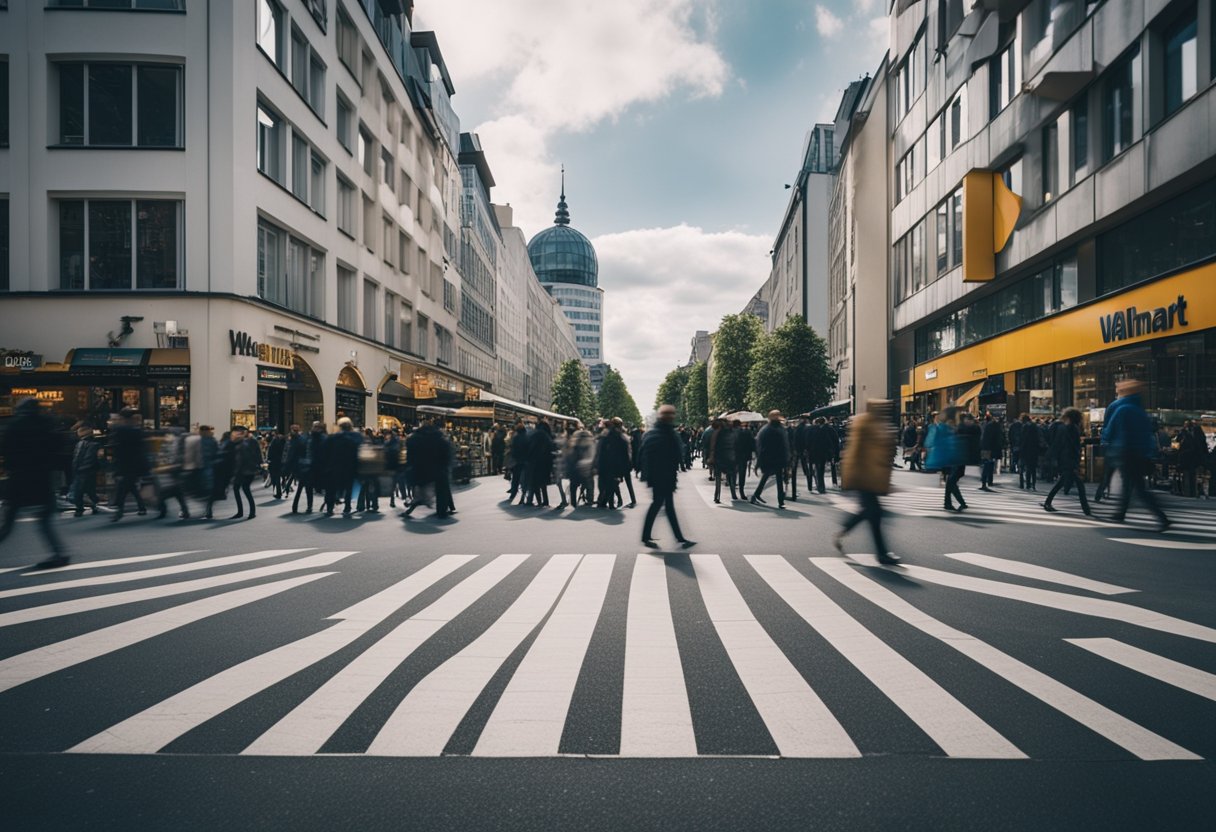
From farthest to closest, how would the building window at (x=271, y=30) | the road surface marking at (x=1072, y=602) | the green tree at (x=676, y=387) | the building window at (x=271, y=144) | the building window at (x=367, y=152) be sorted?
the green tree at (x=676, y=387)
the building window at (x=367, y=152)
the building window at (x=271, y=144)
the building window at (x=271, y=30)
the road surface marking at (x=1072, y=602)

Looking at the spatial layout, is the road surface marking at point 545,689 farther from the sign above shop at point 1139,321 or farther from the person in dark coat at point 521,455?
the sign above shop at point 1139,321

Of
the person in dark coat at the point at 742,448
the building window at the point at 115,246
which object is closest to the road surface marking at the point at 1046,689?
the person in dark coat at the point at 742,448

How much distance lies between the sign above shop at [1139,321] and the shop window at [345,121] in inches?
1060

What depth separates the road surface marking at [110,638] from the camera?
186 inches

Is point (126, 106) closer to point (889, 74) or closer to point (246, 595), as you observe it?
point (246, 595)

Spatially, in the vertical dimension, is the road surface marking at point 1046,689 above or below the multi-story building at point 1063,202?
below

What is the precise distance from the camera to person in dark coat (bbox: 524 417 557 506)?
16.8 meters

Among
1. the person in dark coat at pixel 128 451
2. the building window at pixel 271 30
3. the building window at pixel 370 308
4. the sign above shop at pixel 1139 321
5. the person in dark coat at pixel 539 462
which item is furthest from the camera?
the building window at pixel 370 308

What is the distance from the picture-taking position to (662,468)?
401 inches

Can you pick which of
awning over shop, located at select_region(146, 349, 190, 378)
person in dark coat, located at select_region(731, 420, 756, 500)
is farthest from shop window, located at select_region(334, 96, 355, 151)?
person in dark coat, located at select_region(731, 420, 756, 500)

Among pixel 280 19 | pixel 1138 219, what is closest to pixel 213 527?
pixel 280 19

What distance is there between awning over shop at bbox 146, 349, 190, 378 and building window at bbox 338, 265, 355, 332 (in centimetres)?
1058

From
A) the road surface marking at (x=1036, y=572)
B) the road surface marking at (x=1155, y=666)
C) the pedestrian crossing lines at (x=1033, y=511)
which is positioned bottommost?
the pedestrian crossing lines at (x=1033, y=511)

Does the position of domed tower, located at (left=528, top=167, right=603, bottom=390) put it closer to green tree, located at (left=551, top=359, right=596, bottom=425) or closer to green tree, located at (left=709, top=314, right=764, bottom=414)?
green tree, located at (left=551, top=359, right=596, bottom=425)
